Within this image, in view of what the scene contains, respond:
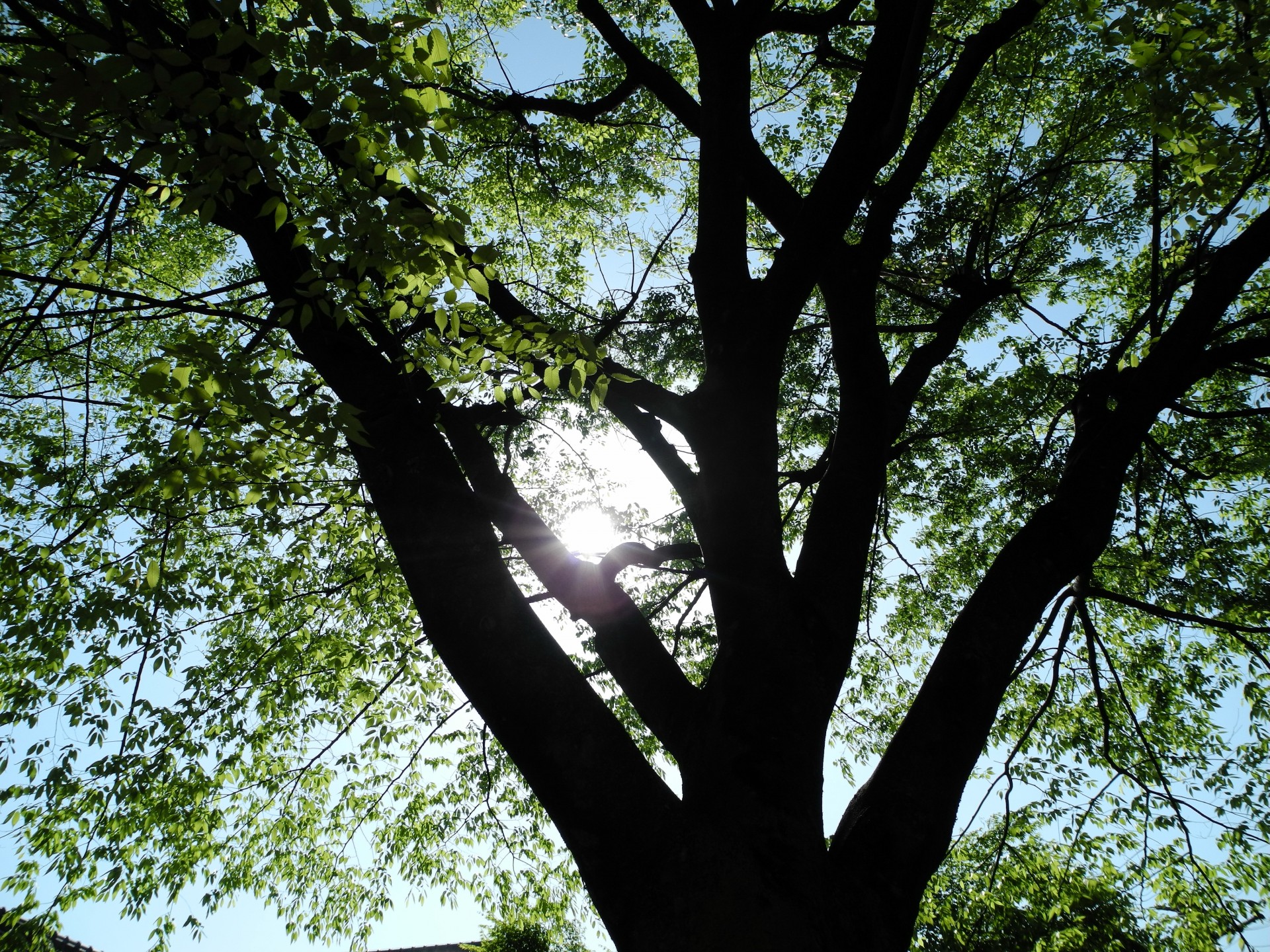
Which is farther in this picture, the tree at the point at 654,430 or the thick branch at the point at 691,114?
the thick branch at the point at 691,114

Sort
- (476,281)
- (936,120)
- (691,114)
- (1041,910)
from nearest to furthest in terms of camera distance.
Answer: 1. (476,281)
2. (936,120)
3. (691,114)
4. (1041,910)

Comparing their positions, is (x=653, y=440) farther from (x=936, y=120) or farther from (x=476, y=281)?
(x=936, y=120)

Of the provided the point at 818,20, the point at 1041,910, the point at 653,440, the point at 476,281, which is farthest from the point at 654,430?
the point at 1041,910

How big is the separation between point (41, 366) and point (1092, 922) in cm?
1476

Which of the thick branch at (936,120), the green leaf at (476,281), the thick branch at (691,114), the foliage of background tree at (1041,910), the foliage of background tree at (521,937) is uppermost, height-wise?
the thick branch at (691,114)

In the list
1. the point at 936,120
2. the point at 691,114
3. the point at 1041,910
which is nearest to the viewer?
the point at 936,120

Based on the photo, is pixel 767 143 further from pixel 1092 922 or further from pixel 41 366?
pixel 1092 922

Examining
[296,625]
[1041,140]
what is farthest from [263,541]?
[1041,140]

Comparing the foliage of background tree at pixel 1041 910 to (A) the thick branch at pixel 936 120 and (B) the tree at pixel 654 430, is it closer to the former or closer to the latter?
(B) the tree at pixel 654 430

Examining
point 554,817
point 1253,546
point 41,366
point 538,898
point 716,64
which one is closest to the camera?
point 554,817

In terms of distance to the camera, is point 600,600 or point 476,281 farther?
point 600,600

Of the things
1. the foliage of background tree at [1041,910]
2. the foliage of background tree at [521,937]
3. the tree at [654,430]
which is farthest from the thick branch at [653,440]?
the foliage of background tree at [521,937]

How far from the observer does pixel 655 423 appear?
479 centimetres

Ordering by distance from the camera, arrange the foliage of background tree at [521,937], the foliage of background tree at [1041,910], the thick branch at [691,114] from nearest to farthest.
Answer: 1. the thick branch at [691,114]
2. the foliage of background tree at [1041,910]
3. the foliage of background tree at [521,937]
